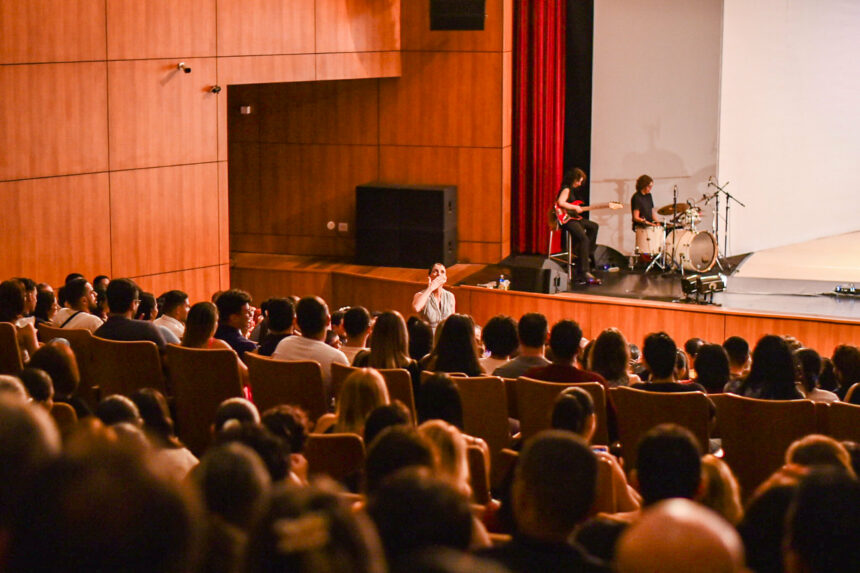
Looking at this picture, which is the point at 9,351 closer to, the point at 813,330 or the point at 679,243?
the point at 813,330

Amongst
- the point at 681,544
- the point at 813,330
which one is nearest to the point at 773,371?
the point at 681,544

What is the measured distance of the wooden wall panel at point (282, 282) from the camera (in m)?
12.3

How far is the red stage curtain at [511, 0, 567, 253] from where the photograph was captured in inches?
500

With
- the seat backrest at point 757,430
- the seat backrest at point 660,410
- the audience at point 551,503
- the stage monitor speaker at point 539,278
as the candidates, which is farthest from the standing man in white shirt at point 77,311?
the stage monitor speaker at point 539,278

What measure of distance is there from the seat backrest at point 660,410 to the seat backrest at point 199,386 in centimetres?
174

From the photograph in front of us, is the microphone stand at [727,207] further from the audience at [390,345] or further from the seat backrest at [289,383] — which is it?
the seat backrest at [289,383]

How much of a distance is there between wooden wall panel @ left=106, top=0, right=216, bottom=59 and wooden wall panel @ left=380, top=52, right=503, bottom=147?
11.4 feet

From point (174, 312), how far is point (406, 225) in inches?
251

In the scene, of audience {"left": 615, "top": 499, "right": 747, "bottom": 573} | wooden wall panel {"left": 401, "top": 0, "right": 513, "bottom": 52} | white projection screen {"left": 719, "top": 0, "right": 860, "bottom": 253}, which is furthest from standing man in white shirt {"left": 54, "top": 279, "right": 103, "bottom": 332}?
white projection screen {"left": 719, "top": 0, "right": 860, "bottom": 253}

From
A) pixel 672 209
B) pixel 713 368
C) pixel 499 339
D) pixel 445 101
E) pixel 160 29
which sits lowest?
pixel 713 368

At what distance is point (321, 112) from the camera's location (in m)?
12.9

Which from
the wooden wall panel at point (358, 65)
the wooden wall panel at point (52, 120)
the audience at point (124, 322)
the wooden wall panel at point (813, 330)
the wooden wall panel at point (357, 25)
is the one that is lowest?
the wooden wall panel at point (813, 330)

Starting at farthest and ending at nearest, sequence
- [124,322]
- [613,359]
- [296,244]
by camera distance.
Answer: [296,244]
[124,322]
[613,359]

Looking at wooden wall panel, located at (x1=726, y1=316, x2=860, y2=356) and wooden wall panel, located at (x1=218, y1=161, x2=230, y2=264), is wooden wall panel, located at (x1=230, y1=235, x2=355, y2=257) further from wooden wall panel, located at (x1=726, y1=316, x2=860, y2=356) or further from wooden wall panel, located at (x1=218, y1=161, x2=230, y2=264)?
wooden wall panel, located at (x1=726, y1=316, x2=860, y2=356)
